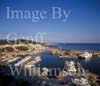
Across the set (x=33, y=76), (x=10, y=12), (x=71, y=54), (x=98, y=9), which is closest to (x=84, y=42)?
(x=71, y=54)

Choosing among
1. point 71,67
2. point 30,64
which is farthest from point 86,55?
point 30,64

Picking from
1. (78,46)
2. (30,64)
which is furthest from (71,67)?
(30,64)

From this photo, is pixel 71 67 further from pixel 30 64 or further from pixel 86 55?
pixel 30 64

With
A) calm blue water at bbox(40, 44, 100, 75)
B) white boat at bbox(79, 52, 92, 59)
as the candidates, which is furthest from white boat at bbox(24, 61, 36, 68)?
white boat at bbox(79, 52, 92, 59)

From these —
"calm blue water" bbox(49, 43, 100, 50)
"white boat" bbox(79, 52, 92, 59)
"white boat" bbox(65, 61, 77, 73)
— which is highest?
"calm blue water" bbox(49, 43, 100, 50)

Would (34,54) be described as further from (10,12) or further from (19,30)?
(10,12)

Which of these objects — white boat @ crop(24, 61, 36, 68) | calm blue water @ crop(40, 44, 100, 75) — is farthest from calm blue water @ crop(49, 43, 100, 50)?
white boat @ crop(24, 61, 36, 68)

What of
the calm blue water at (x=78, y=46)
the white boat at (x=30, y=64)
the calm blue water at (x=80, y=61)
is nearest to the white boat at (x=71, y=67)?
the calm blue water at (x=80, y=61)

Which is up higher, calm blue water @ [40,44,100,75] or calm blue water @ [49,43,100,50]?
calm blue water @ [49,43,100,50]

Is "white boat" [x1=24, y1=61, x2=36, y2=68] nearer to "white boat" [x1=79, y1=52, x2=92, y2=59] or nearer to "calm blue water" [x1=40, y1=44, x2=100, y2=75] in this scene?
"calm blue water" [x1=40, y1=44, x2=100, y2=75]

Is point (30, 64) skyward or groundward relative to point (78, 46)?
groundward

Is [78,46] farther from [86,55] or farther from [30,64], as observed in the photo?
[30,64]

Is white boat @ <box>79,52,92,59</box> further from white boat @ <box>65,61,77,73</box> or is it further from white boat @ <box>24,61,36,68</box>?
white boat @ <box>24,61,36,68</box>

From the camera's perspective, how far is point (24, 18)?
289 centimetres
